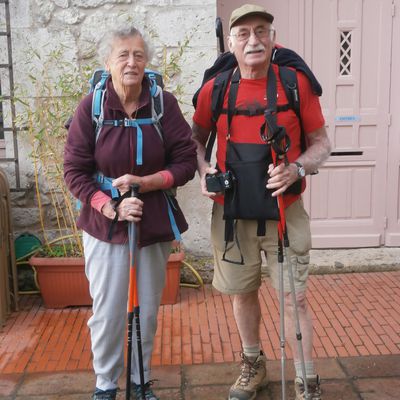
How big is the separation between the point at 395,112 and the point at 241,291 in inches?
120

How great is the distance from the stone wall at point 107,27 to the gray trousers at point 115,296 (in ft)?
6.95

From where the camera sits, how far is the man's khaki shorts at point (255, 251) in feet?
9.87

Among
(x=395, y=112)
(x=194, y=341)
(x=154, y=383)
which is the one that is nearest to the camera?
(x=154, y=383)

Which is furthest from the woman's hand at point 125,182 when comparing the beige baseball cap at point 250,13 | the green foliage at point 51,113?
the green foliage at point 51,113

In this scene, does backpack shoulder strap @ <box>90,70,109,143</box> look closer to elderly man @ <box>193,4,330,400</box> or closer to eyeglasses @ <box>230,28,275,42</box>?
elderly man @ <box>193,4,330,400</box>

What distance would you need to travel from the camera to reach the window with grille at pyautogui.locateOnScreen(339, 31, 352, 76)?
17.4ft

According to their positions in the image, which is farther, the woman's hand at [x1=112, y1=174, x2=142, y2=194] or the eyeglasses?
the eyeglasses

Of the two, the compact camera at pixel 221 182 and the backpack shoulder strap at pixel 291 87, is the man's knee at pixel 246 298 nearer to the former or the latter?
the compact camera at pixel 221 182

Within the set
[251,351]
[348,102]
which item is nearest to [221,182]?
[251,351]

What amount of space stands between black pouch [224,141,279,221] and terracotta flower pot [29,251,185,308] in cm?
175

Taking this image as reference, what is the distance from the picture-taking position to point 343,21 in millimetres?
5262

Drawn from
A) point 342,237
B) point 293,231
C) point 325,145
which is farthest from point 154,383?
point 342,237

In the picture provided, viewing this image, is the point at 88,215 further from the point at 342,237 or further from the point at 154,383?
the point at 342,237

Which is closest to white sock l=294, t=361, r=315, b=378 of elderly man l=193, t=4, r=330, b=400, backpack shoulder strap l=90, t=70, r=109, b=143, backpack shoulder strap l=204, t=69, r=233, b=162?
elderly man l=193, t=4, r=330, b=400
